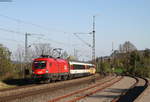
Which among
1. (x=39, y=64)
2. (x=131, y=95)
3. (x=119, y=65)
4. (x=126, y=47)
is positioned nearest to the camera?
(x=131, y=95)

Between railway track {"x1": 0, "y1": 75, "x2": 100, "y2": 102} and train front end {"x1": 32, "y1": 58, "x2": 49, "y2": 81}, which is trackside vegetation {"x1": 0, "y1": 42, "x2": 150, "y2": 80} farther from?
railway track {"x1": 0, "y1": 75, "x2": 100, "y2": 102}

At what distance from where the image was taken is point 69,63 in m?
43.0

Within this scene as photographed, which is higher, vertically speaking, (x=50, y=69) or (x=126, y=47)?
(x=126, y=47)

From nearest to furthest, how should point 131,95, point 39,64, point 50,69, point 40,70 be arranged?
point 131,95 < point 40,70 < point 39,64 < point 50,69

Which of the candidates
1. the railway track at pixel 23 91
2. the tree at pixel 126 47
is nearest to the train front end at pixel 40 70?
the railway track at pixel 23 91

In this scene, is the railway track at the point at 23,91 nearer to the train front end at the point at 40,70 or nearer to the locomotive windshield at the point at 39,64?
the train front end at the point at 40,70

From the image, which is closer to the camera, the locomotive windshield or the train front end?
the train front end

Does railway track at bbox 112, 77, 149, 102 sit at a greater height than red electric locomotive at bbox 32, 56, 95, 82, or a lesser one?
lesser

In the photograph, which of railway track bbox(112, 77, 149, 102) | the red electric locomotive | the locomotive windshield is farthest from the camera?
the locomotive windshield

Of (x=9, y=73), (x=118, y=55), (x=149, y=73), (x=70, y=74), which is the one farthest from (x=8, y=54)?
(x=118, y=55)

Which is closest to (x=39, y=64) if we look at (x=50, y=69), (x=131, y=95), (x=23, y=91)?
(x=50, y=69)

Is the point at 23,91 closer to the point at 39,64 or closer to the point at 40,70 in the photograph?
the point at 40,70

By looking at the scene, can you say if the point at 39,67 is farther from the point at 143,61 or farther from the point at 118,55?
the point at 118,55

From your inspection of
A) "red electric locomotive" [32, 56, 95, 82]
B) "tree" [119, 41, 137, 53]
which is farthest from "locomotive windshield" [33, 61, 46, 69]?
"tree" [119, 41, 137, 53]
